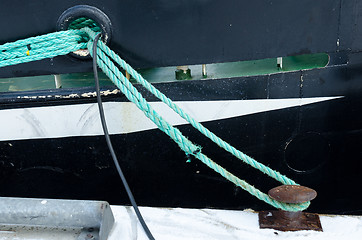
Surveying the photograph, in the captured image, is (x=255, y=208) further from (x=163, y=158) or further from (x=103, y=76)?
(x=103, y=76)

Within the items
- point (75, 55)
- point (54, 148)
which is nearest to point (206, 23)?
point (75, 55)

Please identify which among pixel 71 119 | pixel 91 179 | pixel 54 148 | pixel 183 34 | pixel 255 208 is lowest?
pixel 255 208

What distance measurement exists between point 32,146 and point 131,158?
1.88 feet

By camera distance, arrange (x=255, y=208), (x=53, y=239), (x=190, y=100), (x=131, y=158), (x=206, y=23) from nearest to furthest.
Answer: (x=53, y=239), (x=206, y=23), (x=190, y=100), (x=131, y=158), (x=255, y=208)

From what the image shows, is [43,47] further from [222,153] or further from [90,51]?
[222,153]

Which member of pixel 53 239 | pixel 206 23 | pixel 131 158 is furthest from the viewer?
pixel 131 158

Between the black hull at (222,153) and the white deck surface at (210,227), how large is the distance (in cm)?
69

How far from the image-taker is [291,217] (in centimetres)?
173

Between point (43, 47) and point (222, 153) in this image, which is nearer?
point (43, 47)

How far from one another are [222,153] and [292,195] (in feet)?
2.70

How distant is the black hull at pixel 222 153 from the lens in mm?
2328

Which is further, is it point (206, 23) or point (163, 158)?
point (163, 158)

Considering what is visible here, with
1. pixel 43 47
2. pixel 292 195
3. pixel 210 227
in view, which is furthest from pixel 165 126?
pixel 43 47

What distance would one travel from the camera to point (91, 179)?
8.39 feet
